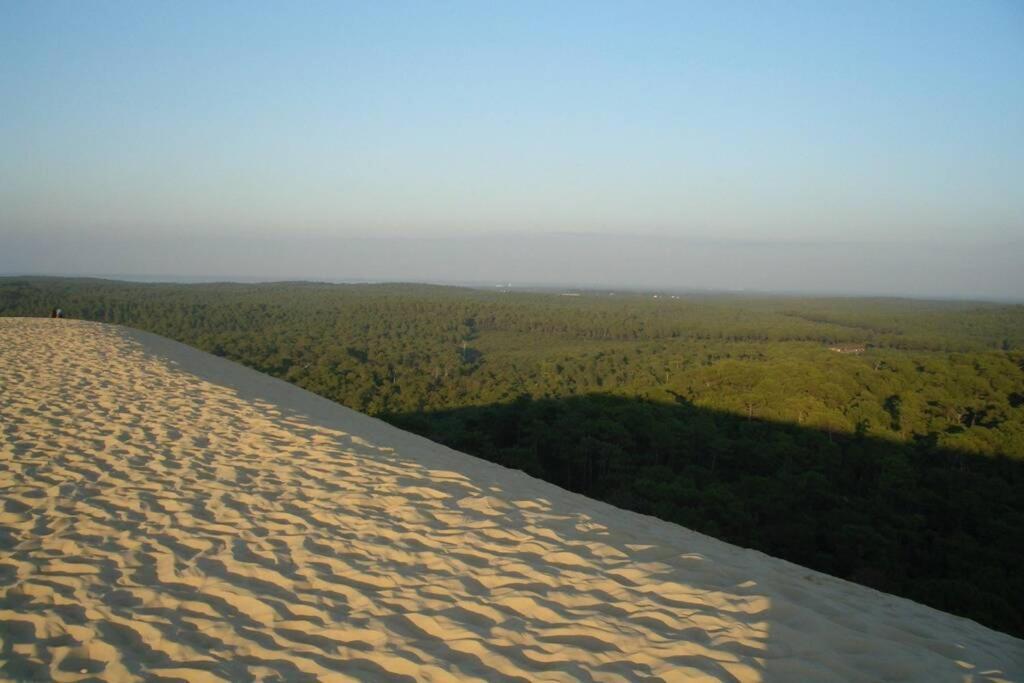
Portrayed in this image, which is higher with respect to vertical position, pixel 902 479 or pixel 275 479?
pixel 275 479

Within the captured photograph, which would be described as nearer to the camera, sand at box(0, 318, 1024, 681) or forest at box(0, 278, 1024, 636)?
sand at box(0, 318, 1024, 681)

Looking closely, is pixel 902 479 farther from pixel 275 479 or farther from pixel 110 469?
pixel 110 469

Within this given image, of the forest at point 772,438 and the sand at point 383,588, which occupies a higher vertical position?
the sand at point 383,588

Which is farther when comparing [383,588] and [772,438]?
[772,438]

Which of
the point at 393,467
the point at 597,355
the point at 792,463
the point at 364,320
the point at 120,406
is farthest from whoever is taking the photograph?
the point at 364,320

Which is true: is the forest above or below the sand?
below

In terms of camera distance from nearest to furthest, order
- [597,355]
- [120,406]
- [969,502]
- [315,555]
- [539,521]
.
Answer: [315,555]
[539,521]
[120,406]
[969,502]
[597,355]

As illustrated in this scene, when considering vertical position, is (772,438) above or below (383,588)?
below

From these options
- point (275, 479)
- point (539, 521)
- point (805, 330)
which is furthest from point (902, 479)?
point (805, 330)
